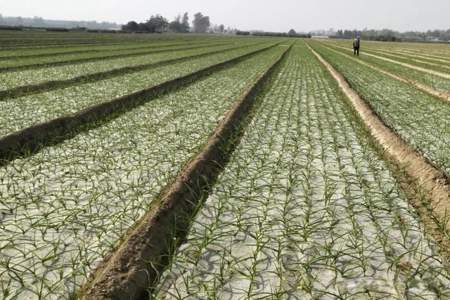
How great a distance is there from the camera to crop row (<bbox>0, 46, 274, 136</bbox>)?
29.6ft

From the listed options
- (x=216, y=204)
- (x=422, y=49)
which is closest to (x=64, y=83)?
(x=216, y=204)

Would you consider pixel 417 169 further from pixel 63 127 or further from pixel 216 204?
pixel 63 127

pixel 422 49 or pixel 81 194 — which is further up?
pixel 422 49

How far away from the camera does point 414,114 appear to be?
11227mm

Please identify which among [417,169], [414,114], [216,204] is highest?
[414,114]

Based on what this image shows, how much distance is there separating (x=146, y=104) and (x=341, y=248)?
8.88 m

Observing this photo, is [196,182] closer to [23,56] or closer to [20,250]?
[20,250]

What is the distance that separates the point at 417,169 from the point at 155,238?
4.56 metres

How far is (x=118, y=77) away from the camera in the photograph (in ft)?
56.7

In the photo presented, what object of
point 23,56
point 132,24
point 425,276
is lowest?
point 425,276

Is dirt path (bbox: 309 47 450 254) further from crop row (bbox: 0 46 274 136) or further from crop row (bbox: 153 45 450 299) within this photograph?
crop row (bbox: 0 46 274 136)

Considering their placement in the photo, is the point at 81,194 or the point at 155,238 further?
the point at 81,194

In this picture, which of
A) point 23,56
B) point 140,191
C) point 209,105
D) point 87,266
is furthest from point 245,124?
point 23,56

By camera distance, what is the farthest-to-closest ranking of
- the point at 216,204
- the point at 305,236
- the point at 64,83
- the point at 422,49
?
the point at 422,49
the point at 64,83
the point at 216,204
the point at 305,236
